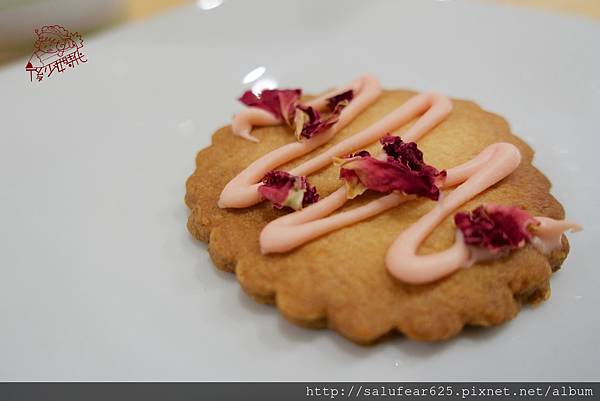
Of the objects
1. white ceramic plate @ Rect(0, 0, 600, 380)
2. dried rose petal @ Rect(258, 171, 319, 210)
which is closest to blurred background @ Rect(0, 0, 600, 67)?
white ceramic plate @ Rect(0, 0, 600, 380)

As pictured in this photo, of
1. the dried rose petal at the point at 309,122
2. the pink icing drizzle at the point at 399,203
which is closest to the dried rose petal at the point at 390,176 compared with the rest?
the pink icing drizzle at the point at 399,203

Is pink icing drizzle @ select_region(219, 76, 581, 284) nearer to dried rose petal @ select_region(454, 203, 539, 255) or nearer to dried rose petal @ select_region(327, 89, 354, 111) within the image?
dried rose petal @ select_region(454, 203, 539, 255)

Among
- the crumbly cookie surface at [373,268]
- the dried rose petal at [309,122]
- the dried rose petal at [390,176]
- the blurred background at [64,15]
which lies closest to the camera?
the crumbly cookie surface at [373,268]

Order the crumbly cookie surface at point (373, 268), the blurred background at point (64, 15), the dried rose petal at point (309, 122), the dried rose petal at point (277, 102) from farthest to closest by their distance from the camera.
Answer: the blurred background at point (64, 15), the dried rose petal at point (277, 102), the dried rose petal at point (309, 122), the crumbly cookie surface at point (373, 268)

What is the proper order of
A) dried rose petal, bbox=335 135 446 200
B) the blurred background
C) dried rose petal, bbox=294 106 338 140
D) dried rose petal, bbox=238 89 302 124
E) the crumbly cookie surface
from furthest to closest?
the blurred background < dried rose petal, bbox=238 89 302 124 < dried rose petal, bbox=294 106 338 140 < dried rose petal, bbox=335 135 446 200 < the crumbly cookie surface

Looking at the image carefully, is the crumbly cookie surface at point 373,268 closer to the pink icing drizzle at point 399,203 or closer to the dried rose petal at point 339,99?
the pink icing drizzle at point 399,203

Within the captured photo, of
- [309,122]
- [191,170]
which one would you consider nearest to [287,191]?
[309,122]
